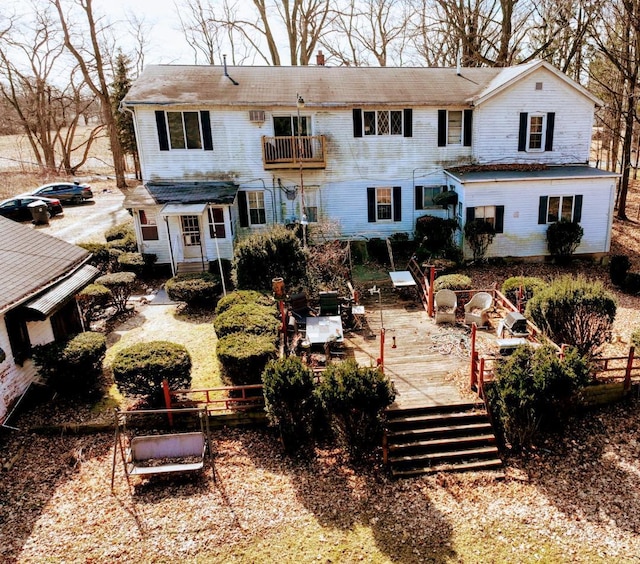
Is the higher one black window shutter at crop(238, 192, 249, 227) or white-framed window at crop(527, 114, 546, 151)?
white-framed window at crop(527, 114, 546, 151)

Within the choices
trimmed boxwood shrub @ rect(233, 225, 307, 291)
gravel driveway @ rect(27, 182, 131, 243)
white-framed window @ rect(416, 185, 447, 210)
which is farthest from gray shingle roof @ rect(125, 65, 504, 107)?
gravel driveway @ rect(27, 182, 131, 243)

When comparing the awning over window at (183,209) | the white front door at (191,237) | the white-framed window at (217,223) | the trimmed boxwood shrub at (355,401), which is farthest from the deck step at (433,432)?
the white front door at (191,237)

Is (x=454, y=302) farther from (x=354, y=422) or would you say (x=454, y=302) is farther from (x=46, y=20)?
(x=46, y=20)

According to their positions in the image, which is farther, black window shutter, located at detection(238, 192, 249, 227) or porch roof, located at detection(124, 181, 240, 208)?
black window shutter, located at detection(238, 192, 249, 227)

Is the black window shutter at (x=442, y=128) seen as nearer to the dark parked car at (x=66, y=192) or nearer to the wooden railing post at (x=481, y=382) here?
the wooden railing post at (x=481, y=382)

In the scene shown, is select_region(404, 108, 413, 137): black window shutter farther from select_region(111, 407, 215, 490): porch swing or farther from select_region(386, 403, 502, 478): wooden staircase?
select_region(111, 407, 215, 490): porch swing

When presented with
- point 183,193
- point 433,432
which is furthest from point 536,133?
point 433,432
